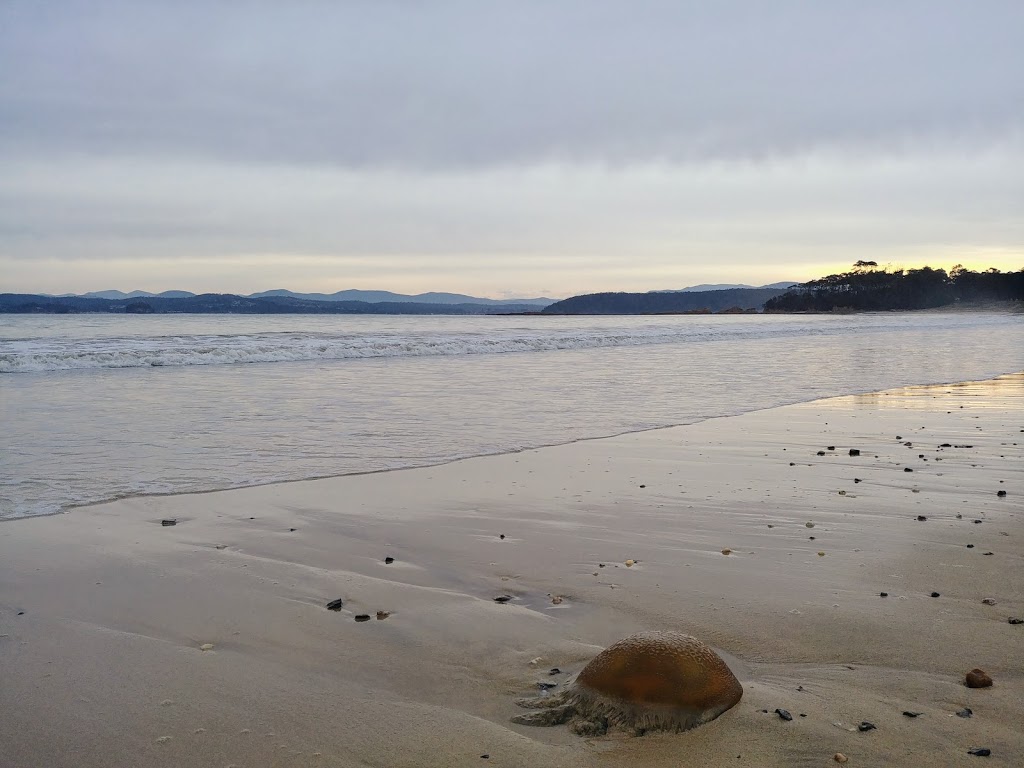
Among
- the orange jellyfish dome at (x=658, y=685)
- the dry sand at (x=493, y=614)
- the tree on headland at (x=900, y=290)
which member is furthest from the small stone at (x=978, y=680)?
the tree on headland at (x=900, y=290)

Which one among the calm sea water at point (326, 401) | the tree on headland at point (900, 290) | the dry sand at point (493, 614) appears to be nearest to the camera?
the dry sand at point (493, 614)

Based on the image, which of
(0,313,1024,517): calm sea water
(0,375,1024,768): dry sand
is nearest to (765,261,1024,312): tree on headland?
(0,313,1024,517): calm sea water

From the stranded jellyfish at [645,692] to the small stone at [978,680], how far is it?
2.77ft

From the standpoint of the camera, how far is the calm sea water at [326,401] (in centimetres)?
695

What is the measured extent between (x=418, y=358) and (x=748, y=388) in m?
12.6

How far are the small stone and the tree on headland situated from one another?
13134 cm

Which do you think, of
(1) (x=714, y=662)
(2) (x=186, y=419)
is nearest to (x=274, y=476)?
(2) (x=186, y=419)

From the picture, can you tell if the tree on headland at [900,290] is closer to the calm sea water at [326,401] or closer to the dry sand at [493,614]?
the calm sea water at [326,401]

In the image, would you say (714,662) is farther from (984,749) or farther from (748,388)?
(748,388)

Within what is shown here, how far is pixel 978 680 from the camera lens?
8.84 ft

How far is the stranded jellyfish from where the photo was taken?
248 centimetres

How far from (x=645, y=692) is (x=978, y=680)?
4.04 ft

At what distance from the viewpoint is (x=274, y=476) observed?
6.57 m

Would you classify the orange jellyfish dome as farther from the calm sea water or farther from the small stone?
the calm sea water
